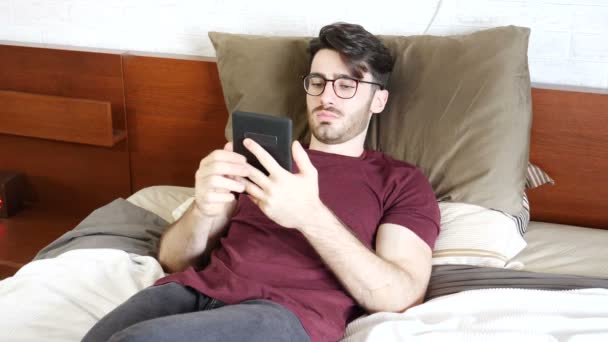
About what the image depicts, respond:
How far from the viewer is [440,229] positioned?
1.50 meters

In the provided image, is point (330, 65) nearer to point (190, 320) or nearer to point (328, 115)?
point (328, 115)

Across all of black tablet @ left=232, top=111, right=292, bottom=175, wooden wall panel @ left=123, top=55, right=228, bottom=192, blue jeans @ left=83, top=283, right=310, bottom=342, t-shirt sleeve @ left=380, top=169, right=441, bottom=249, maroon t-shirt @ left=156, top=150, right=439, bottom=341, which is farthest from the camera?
wooden wall panel @ left=123, top=55, right=228, bottom=192

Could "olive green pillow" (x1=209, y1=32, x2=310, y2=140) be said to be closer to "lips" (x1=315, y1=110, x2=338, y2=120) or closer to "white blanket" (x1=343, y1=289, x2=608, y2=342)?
"lips" (x1=315, y1=110, x2=338, y2=120)

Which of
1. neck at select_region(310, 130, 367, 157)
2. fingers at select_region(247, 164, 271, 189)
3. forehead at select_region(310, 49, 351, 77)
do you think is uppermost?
forehead at select_region(310, 49, 351, 77)

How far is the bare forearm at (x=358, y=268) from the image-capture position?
125 centimetres

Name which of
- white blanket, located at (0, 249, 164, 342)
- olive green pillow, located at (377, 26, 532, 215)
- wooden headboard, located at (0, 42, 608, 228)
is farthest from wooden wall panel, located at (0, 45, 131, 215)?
olive green pillow, located at (377, 26, 532, 215)

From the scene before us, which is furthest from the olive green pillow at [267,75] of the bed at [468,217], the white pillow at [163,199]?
the white pillow at [163,199]

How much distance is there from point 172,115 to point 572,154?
1.15 m

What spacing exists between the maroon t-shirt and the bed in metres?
0.08

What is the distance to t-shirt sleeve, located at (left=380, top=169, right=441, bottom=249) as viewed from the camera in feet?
4.52

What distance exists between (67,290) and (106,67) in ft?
3.06

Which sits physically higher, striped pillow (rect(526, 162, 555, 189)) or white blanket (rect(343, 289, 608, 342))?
striped pillow (rect(526, 162, 555, 189))

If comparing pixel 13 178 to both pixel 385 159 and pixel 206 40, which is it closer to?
pixel 206 40

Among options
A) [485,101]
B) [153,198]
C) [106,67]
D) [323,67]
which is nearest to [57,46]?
[106,67]
